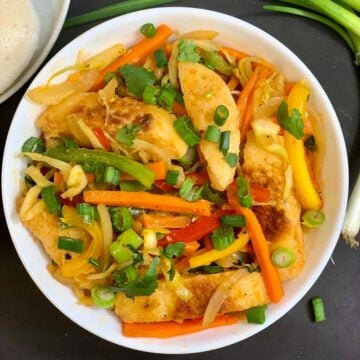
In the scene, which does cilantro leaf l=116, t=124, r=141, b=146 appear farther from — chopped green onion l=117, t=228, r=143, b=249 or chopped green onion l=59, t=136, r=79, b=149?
chopped green onion l=117, t=228, r=143, b=249

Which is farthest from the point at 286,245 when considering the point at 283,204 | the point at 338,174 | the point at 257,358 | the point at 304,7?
the point at 304,7

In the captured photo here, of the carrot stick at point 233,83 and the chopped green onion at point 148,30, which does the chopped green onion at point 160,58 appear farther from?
the carrot stick at point 233,83

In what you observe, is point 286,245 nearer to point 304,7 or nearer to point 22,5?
point 304,7

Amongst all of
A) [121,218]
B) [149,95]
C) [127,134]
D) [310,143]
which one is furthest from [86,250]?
[310,143]

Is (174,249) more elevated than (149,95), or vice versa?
(149,95)

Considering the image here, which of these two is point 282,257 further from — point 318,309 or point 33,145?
point 33,145

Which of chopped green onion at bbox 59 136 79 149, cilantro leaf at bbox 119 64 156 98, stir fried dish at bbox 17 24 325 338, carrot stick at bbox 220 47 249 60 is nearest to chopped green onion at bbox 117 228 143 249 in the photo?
stir fried dish at bbox 17 24 325 338
